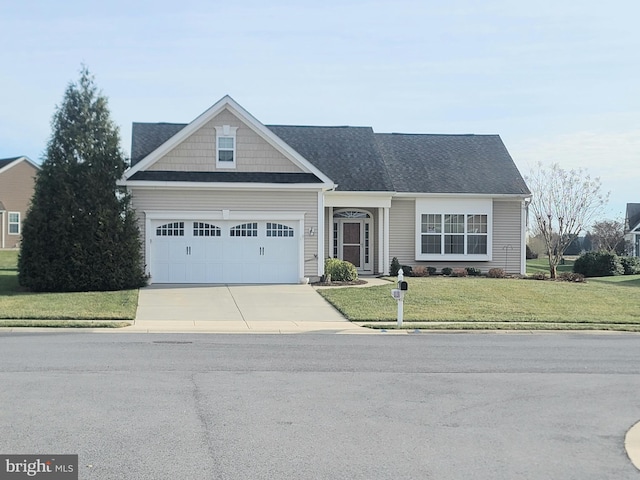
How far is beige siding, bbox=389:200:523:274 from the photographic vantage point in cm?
2991

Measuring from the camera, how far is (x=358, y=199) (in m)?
29.0

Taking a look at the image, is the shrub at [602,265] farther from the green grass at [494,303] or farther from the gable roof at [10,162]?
the gable roof at [10,162]

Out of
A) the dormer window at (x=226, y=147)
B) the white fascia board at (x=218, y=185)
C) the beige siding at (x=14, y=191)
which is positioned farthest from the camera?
the beige siding at (x=14, y=191)

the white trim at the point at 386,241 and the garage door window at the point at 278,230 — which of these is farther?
the white trim at the point at 386,241

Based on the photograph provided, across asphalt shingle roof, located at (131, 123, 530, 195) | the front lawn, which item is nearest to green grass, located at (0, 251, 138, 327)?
the front lawn

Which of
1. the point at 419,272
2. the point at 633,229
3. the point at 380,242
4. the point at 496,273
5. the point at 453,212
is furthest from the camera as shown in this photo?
the point at 633,229

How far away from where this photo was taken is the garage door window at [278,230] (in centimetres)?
2581

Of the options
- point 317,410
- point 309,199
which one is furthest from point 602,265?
point 317,410

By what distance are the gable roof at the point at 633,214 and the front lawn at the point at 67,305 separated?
51.6 m

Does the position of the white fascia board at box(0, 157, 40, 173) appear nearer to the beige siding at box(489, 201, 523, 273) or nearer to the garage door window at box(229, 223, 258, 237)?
the garage door window at box(229, 223, 258, 237)

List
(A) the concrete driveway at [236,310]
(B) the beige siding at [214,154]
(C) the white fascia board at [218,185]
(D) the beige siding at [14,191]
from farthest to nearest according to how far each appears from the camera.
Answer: (D) the beige siding at [14,191]
(B) the beige siding at [214,154]
(C) the white fascia board at [218,185]
(A) the concrete driveway at [236,310]

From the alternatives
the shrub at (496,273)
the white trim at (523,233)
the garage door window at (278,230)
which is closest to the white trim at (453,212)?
the shrub at (496,273)

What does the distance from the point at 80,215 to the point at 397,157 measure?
14.5 meters

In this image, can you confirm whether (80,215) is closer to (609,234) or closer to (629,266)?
(629,266)
